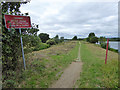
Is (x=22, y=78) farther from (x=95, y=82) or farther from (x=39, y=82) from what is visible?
(x=95, y=82)

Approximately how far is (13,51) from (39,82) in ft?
5.44

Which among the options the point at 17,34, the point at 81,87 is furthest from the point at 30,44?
the point at 81,87

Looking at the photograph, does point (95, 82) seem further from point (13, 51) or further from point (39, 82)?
point (13, 51)

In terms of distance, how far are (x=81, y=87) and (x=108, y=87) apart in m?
1.01

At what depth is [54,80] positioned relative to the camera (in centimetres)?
317

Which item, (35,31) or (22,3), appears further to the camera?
(35,31)

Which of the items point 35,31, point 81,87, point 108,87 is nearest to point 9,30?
point 35,31

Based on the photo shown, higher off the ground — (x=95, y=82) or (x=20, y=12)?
(x=20, y=12)

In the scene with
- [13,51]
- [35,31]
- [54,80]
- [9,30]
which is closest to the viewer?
[9,30]

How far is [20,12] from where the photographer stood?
2.97 meters

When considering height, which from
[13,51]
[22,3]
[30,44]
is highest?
[22,3]

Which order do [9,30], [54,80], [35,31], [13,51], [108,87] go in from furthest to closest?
[35,31] → [54,80] → [13,51] → [108,87] → [9,30]

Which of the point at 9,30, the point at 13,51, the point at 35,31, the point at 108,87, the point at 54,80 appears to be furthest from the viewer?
the point at 35,31

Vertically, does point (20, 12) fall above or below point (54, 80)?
above
